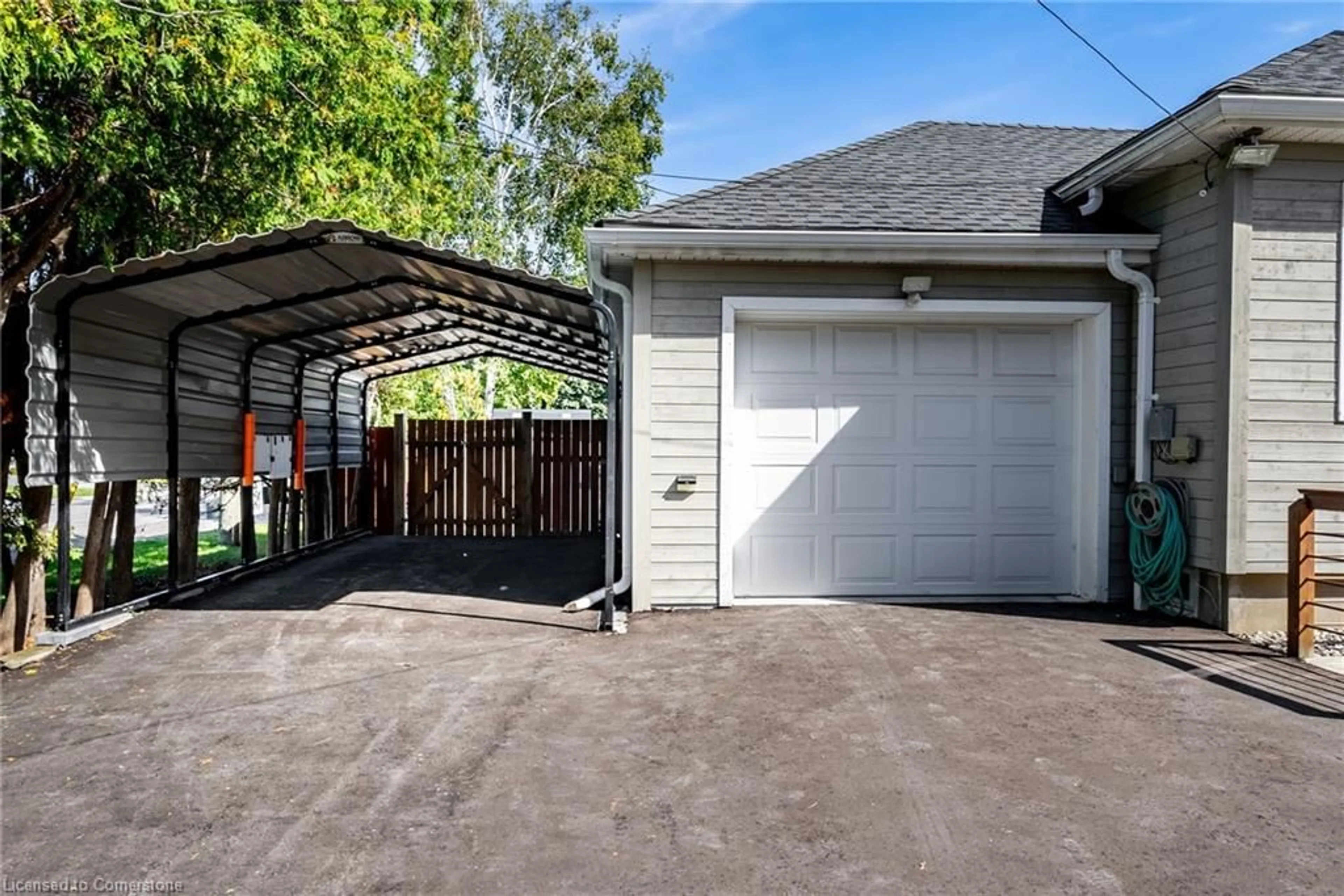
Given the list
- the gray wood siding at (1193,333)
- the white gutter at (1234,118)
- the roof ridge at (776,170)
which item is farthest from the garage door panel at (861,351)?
the white gutter at (1234,118)

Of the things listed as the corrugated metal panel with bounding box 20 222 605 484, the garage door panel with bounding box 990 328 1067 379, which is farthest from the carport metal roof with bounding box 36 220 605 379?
the garage door panel with bounding box 990 328 1067 379

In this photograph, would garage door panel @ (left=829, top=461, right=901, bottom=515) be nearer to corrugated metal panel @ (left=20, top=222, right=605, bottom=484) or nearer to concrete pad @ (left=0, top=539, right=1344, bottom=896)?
concrete pad @ (left=0, top=539, right=1344, bottom=896)

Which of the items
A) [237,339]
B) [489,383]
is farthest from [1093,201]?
[489,383]

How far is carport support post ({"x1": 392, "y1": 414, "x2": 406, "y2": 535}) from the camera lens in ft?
A: 35.3

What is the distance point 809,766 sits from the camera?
9.90 ft

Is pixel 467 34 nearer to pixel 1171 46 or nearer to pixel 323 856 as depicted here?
pixel 1171 46

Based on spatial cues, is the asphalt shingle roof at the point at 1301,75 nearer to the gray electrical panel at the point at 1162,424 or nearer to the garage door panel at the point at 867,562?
the gray electrical panel at the point at 1162,424

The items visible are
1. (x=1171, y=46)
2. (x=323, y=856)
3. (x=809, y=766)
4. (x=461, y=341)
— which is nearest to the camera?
(x=323, y=856)

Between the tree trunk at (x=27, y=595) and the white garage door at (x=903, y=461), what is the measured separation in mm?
4557

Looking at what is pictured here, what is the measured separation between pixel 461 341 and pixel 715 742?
279 inches

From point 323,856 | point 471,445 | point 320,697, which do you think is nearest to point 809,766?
point 323,856

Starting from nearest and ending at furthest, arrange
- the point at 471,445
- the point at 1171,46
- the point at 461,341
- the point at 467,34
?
the point at 1171,46, the point at 461,341, the point at 471,445, the point at 467,34

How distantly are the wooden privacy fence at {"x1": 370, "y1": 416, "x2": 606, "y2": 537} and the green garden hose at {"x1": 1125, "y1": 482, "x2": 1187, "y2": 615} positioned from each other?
6.76 metres

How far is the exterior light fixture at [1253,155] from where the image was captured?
4730 millimetres
